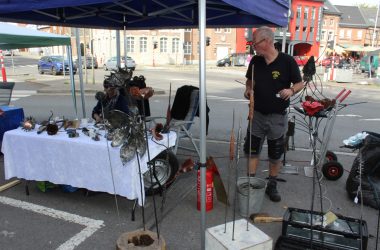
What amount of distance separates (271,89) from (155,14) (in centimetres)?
281

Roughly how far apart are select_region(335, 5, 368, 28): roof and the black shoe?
226ft

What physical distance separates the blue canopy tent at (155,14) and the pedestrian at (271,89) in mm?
320

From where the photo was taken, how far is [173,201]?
158 inches

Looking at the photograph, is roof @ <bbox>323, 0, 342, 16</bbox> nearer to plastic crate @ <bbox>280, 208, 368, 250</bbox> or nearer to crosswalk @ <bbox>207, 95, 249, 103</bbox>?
crosswalk @ <bbox>207, 95, 249, 103</bbox>

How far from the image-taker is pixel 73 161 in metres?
3.66

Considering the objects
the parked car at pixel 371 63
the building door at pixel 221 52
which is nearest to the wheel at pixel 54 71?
the parked car at pixel 371 63

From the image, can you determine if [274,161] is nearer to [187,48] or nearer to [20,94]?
[20,94]

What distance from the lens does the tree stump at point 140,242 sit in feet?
8.60

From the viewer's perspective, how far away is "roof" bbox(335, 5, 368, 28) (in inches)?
2564

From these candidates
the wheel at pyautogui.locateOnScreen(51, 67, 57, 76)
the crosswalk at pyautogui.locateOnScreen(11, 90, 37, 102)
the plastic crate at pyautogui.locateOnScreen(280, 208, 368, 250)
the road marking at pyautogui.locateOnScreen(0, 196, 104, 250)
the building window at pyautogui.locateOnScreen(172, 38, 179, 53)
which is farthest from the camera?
the building window at pyautogui.locateOnScreen(172, 38, 179, 53)

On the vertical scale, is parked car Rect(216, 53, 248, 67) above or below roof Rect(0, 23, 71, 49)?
below

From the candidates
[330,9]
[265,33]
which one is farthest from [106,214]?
[330,9]

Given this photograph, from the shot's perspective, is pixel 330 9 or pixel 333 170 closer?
pixel 333 170

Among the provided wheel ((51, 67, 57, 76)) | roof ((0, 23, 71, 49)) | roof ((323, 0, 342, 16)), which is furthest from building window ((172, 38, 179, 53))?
roof ((0, 23, 71, 49))
